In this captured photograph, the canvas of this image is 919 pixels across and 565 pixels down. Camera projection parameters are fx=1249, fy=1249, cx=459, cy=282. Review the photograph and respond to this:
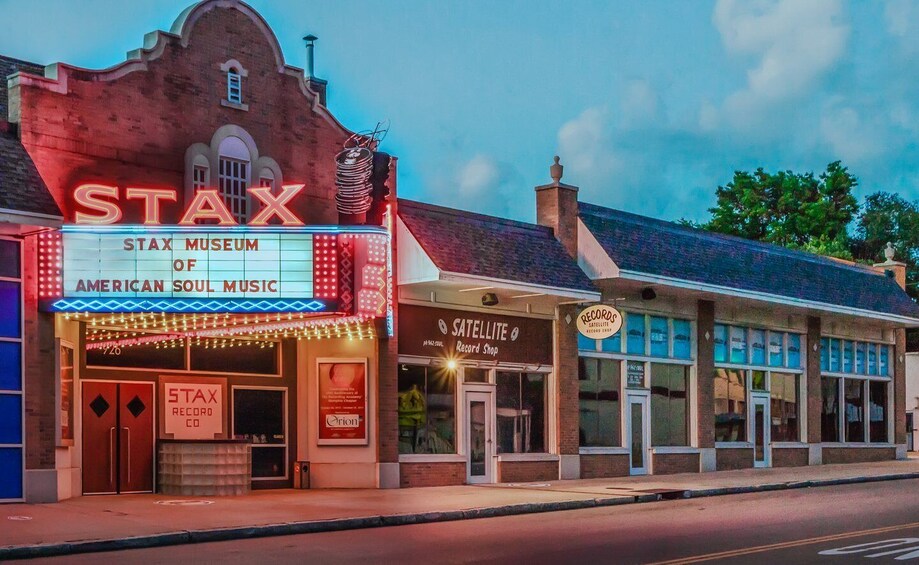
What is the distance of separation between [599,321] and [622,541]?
13116mm

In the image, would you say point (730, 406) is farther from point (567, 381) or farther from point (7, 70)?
point (7, 70)

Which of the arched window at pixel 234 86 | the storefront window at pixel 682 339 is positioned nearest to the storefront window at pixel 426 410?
the arched window at pixel 234 86

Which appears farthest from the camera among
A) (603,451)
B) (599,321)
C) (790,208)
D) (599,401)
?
(790,208)

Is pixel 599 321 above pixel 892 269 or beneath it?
beneath

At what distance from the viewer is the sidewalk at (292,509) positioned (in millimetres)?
16750

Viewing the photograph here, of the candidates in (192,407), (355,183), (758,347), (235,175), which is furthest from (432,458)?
(758,347)

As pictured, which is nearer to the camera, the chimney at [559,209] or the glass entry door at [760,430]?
the chimney at [559,209]

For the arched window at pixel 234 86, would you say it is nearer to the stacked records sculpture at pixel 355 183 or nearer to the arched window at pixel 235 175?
the arched window at pixel 235 175

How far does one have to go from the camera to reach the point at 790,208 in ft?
225

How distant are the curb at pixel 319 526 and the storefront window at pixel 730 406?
8000 millimetres

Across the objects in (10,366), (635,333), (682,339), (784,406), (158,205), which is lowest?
(784,406)

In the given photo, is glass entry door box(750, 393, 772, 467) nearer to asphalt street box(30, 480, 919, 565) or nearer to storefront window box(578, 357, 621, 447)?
storefront window box(578, 357, 621, 447)

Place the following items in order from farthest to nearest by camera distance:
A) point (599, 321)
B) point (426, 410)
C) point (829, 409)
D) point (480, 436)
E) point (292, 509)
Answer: point (829, 409), point (599, 321), point (480, 436), point (426, 410), point (292, 509)

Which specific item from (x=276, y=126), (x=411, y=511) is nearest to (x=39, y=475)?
(x=411, y=511)
